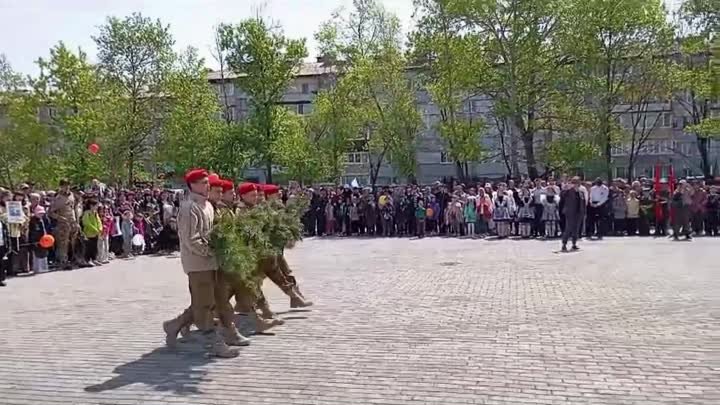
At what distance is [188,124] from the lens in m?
49.1

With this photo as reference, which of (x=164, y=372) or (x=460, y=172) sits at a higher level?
(x=460, y=172)

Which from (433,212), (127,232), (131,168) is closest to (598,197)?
(433,212)

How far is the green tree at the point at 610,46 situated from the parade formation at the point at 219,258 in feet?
113

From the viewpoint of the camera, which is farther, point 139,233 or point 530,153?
point 530,153

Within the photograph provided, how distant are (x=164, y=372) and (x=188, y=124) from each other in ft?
140

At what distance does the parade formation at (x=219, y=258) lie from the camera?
834cm

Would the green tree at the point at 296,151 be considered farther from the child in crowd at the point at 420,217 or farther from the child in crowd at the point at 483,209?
the child in crowd at the point at 483,209

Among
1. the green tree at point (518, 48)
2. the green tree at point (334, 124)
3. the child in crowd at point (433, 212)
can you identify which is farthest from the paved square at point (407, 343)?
the green tree at point (334, 124)

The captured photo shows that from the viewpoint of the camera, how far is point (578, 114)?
137 feet

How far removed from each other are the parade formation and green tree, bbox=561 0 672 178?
3449cm

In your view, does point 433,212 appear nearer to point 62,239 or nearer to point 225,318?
point 62,239

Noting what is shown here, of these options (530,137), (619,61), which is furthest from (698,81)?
→ (530,137)

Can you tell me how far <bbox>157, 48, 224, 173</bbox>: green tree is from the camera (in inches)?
1922

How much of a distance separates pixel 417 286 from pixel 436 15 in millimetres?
31665
